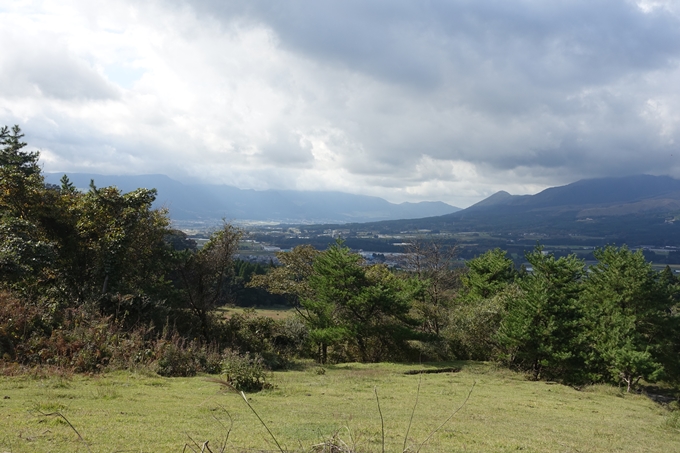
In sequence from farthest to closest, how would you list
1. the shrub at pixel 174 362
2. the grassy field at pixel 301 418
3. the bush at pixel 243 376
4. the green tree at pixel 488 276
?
the green tree at pixel 488 276 < the shrub at pixel 174 362 < the bush at pixel 243 376 < the grassy field at pixel 301 418

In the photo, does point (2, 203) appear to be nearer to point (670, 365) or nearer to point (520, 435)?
point (520, 435)

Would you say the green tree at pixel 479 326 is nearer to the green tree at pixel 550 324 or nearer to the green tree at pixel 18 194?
the green tree at pixel 550 324

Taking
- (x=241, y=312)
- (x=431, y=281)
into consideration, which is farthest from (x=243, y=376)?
(x=431, y=281)

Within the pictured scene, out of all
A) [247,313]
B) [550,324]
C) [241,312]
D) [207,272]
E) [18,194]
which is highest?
[18,194]

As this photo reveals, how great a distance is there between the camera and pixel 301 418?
309 inches

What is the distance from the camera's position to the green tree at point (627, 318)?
20328mm

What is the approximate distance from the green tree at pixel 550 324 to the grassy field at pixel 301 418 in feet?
19.9

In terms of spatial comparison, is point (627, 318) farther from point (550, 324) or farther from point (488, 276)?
point (488, 276)

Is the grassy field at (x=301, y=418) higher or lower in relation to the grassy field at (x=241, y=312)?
higher

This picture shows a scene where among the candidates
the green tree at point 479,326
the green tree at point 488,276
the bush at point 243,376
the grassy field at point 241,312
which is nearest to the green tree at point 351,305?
the grassy field at point 241,312

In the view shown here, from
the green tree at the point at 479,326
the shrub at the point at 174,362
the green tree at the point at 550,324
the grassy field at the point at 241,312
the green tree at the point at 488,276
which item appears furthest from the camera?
the green tree at the point at 488,276

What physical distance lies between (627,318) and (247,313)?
2106cm

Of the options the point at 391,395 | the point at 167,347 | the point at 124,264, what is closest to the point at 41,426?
the point at 167,347

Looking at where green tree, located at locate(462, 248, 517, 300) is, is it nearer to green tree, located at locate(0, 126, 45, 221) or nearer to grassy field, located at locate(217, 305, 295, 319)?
grassy field, located at locate(217, 305, 295, 319)
